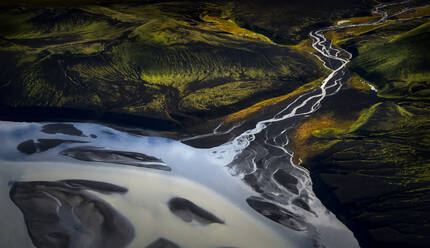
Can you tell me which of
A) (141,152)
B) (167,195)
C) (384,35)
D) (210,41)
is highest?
(384,35)

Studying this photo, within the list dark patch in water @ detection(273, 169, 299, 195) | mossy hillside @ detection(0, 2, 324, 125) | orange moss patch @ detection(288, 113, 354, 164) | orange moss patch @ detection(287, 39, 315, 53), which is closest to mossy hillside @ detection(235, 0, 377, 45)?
orange moss patch @ detection(287, 39, 315, 53)

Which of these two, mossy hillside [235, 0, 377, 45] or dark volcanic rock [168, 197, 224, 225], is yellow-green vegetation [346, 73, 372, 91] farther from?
dark volcanic rock [168, 197, 224, 225]

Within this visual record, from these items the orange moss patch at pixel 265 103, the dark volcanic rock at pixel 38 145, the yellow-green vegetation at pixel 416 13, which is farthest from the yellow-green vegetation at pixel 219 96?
the yellow-green vegetation at pixel 416 13

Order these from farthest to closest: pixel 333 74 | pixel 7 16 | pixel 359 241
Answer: pixel 7 16 → pixel 333 74 → pixel 359 241

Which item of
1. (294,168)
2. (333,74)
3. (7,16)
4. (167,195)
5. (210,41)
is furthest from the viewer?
(7,16)

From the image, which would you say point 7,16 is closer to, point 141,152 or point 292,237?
point 141,152

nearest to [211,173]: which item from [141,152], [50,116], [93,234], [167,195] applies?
[167,195]

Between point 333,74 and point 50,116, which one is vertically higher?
point 333,74

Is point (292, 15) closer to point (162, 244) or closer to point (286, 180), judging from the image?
point (286, 180)
